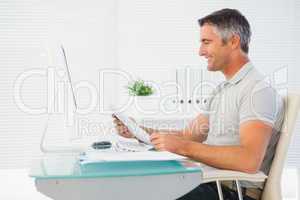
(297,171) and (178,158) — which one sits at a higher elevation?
(178,158)

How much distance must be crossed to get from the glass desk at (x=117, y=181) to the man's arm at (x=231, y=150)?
16cm

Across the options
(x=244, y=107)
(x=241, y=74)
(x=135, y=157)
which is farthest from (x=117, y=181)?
(x=241, y=74)

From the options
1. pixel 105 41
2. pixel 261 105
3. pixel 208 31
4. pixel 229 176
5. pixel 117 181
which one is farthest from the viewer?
pixel 105 41

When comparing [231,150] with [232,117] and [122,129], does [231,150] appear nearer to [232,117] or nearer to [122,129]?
[232,117]

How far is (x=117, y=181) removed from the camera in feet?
3.85

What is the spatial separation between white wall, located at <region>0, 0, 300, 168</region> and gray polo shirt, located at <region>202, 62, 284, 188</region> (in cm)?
187

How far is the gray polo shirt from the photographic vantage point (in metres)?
1.51

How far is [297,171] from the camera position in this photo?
3.73 meters

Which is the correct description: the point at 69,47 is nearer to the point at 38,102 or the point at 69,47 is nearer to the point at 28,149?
the point at 38,102

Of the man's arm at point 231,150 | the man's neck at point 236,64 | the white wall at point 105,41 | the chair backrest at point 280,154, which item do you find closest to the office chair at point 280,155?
the chair backrest at point 280,154

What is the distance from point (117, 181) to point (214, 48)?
0.81 meters

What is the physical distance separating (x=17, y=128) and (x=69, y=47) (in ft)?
2.64

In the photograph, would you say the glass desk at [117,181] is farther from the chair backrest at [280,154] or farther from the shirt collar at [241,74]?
the shirt collar at [241,74]

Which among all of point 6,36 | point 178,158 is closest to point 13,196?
point 6,36
